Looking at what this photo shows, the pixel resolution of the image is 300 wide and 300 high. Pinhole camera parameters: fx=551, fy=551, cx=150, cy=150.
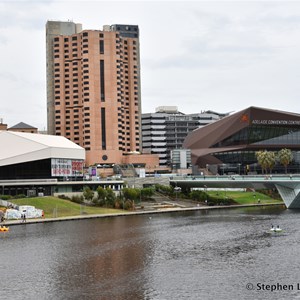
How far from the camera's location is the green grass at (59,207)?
463ft

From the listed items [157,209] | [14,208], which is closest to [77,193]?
[157,209]

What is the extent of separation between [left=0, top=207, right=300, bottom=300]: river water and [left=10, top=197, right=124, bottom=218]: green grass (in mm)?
26492

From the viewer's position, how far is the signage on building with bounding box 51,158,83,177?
179 m

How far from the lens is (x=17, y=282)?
203 ft

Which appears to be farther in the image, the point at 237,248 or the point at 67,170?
the point at 67,170

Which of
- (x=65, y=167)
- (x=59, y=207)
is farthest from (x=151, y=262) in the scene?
(x=65, y=167)

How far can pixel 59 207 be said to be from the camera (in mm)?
146250

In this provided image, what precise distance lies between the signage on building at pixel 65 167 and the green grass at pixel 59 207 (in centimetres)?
2369

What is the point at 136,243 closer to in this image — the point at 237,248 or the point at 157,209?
the point at 237,248

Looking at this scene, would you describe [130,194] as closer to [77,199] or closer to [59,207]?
[77,199]

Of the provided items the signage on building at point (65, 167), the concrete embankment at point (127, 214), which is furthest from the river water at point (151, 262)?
the signage on building at point (65, 167)

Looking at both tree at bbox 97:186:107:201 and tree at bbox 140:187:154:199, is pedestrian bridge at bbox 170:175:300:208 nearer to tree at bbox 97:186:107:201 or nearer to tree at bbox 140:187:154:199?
tree at bbox 140:187:154:199

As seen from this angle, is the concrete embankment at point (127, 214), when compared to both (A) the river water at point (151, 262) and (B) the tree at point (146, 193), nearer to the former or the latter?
(A) the river water at point (151, 262)

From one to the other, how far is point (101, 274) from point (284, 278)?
20.9 metres
